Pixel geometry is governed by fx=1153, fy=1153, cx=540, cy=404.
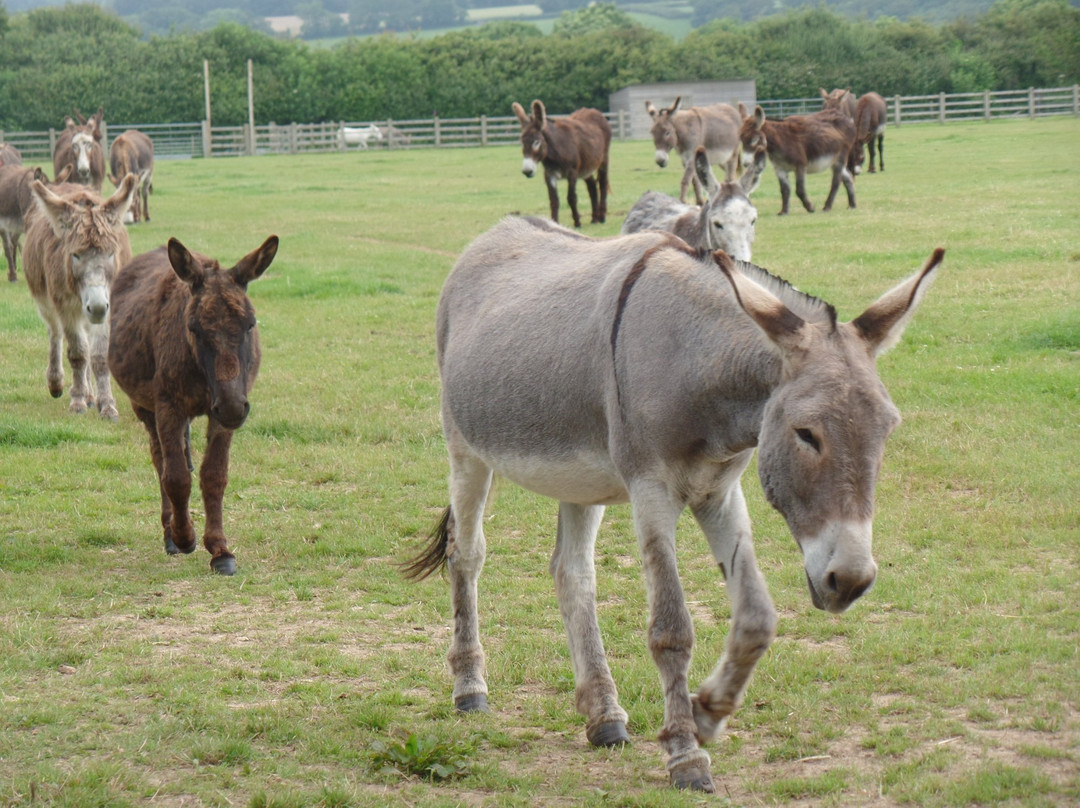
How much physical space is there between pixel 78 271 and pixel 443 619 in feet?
14.4

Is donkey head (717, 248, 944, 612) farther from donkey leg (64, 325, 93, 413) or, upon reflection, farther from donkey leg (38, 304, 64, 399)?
donkey leg (38, 304, 64, 399)

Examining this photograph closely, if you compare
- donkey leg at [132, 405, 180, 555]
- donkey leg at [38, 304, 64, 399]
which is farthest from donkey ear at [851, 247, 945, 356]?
donkey leg at [38, 304, 64, 399]

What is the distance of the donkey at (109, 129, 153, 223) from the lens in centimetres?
2045

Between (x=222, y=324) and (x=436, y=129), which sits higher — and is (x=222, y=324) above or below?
below

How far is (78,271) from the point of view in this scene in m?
7.91

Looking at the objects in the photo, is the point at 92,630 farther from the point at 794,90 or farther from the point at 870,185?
the point at 794,90

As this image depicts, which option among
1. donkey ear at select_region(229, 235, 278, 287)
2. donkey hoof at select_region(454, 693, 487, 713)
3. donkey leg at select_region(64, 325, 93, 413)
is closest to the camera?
donkey hoof at select_region(454, 693, 487, 713)

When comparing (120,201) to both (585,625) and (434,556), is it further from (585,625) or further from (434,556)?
(585,625)

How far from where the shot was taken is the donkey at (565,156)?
18609mm

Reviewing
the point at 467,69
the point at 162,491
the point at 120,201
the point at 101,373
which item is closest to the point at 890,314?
the point at 162,491

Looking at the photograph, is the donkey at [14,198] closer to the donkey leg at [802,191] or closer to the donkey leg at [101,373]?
the donkey leg at [101,373]

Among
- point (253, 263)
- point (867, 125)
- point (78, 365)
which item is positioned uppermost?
point (867, 125)

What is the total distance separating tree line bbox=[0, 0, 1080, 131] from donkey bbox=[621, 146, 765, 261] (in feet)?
136

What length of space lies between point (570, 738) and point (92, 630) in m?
2.22
